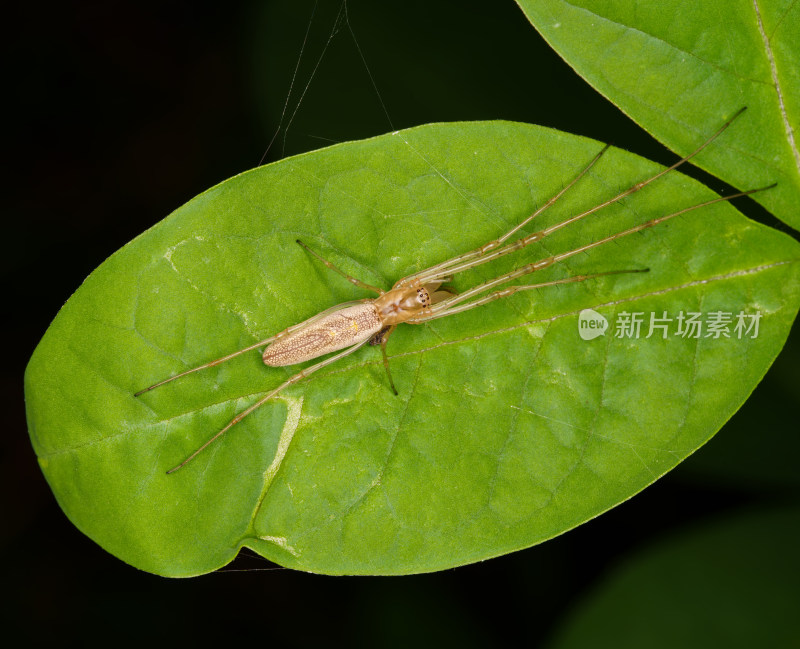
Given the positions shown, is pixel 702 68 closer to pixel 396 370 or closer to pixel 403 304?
pixel 403 304

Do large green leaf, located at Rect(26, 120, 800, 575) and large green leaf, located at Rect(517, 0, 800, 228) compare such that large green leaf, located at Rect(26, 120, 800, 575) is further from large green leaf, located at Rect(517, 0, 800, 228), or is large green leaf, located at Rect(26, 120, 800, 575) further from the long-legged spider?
large green leaf, located at Rect(517, 0, 800, 228)

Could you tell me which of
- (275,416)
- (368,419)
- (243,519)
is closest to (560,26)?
(368,419)

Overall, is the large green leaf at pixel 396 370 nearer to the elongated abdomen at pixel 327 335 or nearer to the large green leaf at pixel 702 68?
the elongated abdomen at pixel 327 335

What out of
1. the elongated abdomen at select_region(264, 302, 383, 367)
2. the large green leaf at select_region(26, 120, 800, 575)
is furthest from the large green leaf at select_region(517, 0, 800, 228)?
the elongated abdomen at select_region(264, 302, 383, 367)

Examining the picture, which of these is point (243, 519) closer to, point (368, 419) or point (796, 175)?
point (368, 419)

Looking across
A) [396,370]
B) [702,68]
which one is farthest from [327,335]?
[702,68]
